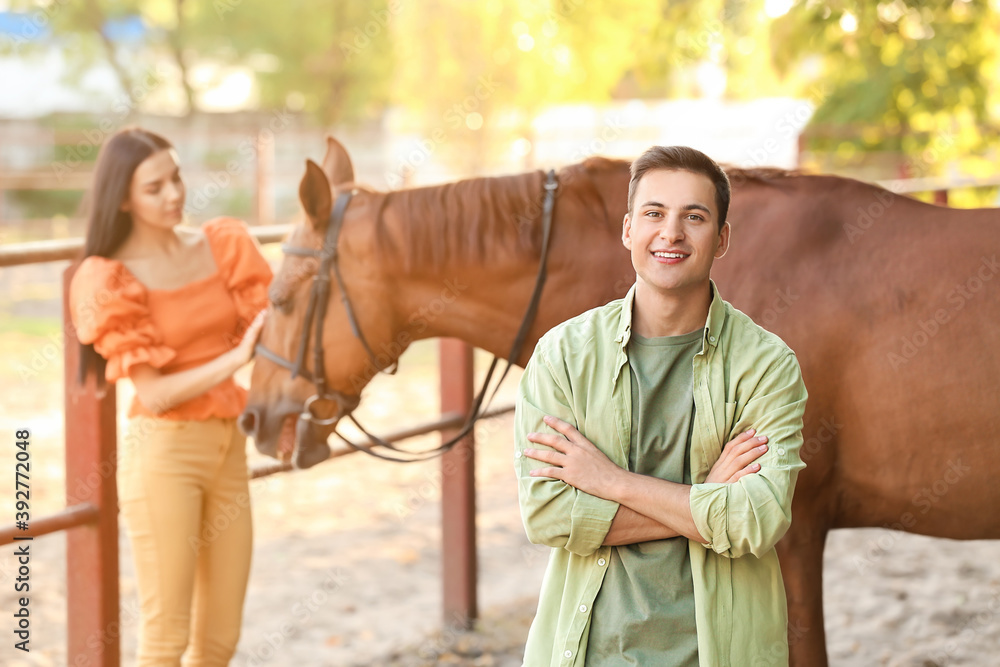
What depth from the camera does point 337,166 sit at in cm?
283

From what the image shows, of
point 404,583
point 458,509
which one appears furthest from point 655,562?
point 404,583

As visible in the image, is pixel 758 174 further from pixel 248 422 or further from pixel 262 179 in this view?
pixel 262 179

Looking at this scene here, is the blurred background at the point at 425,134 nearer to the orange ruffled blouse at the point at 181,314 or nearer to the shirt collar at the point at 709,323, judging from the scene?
the orange ruffled blouse at the point at 181,314

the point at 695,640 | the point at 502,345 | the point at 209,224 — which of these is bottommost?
the point at 695,640

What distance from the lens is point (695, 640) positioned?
1492 millimetres

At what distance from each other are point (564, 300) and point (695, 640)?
127 centimetres

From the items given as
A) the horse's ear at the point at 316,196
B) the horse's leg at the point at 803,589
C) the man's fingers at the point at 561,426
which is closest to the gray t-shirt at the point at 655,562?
the man's fingers at the point at 561,426

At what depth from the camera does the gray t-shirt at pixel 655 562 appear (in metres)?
1.49

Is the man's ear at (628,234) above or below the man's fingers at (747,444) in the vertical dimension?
above

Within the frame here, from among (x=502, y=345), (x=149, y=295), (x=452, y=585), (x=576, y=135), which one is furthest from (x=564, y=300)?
(x=576, y=135)

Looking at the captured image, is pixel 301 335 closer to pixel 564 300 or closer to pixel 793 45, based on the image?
pixel 564 300

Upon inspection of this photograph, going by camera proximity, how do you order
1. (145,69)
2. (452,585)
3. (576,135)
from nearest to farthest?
(452,585) → (576,135) → (145,69)

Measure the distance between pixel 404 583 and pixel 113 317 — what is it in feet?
7.52

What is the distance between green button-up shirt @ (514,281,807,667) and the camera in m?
1.47
